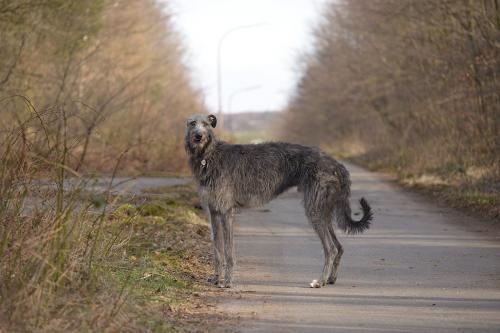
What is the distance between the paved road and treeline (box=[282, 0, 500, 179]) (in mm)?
6264

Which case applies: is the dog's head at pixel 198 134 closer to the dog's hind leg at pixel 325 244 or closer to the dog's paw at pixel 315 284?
the dog's hind leg at pixel 325 244

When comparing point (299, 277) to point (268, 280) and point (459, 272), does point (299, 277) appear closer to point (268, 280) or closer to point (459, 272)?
point (268, 280)

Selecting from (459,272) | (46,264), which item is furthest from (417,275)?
(46,264)

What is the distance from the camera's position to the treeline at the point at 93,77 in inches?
775

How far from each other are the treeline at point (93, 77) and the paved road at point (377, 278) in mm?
3475

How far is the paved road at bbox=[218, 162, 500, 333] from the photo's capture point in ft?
25.4

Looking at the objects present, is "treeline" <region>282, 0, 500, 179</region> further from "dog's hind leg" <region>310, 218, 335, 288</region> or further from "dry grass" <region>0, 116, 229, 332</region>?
"dry grass" <region>0, 116, 229, 332</region>

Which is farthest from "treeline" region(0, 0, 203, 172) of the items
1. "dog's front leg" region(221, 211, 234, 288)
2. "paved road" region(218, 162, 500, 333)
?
"dog's front leg" region(221, 211, 234, 288)

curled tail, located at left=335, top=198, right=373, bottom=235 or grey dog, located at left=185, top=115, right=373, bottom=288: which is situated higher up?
grey dog, located at left=185, top=115, right=373, bottom=288

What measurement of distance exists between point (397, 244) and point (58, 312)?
728 cm

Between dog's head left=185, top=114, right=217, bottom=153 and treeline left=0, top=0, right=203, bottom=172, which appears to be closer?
dog's head left=185, top=114, right=217, bottom=153

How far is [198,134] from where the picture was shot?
10.2m

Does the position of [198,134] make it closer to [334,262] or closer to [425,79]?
[334,262]

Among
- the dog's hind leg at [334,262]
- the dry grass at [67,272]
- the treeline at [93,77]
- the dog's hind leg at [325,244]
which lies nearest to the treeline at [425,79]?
the treeline at [93,77]
